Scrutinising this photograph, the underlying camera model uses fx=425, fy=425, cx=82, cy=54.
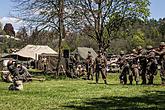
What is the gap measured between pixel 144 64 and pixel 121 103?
996 centimetres

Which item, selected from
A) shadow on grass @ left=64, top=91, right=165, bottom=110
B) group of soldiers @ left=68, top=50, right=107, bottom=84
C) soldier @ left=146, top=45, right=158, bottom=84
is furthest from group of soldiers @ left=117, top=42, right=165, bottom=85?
shadow on grass @ left=64, top=91, right=165, bottom=110

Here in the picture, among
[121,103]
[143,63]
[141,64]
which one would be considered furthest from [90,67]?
[121,103]

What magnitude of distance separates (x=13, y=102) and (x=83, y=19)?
87.2ft

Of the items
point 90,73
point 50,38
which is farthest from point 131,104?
point 50,38

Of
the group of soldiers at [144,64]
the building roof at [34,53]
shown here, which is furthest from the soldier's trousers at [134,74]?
the building roof at [34,53]

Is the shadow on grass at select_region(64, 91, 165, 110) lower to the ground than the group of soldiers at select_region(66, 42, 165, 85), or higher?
lower

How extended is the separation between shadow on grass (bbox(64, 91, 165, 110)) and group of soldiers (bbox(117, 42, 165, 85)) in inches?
259

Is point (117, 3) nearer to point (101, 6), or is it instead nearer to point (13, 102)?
point (101, 6)

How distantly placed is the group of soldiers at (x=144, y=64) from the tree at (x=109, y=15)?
62.0 feet

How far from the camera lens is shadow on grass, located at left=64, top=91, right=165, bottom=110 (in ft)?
43.2

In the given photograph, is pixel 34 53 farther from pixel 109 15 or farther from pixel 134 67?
pixel 134 67

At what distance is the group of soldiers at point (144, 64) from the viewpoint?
22625 millimetres

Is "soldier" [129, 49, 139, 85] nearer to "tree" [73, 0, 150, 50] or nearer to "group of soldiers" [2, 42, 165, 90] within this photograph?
"group of soldiers" [2, 42, 165, 90]

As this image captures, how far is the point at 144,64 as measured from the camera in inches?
939
